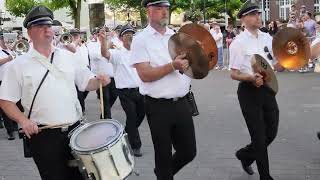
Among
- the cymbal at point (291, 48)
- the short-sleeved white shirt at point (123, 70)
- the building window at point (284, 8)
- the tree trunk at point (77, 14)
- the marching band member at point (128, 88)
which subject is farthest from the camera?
the building window at point (284, 8)

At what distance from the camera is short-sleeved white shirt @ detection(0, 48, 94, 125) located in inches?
174

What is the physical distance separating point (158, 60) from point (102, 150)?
4.08 ft

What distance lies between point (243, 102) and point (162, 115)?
4.26 ft

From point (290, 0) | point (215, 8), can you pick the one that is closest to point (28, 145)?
point (290, 0)

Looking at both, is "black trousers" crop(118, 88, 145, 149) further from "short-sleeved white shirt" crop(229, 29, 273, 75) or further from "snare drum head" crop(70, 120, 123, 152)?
"snare drum head" crop(70, 120, 123, 152)

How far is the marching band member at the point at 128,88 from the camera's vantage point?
26.1 ft

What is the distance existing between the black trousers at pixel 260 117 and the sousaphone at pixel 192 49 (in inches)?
41.8

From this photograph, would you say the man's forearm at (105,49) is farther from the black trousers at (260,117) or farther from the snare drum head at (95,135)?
the snare drum head at (95,135)

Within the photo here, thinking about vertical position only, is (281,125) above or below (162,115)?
below

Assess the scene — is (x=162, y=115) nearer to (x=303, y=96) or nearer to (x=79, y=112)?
(x=79, y=112)

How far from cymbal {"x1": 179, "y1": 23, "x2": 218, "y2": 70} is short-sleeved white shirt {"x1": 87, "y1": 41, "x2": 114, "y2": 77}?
5273mm

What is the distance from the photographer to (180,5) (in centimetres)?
4525

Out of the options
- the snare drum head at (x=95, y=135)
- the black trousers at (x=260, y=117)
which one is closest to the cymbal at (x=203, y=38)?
the black trousers at (x=260, y=117)

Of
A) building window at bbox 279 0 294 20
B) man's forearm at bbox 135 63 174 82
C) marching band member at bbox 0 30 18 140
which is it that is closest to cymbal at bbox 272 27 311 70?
man's forearm at bbox 135 63 174 82
